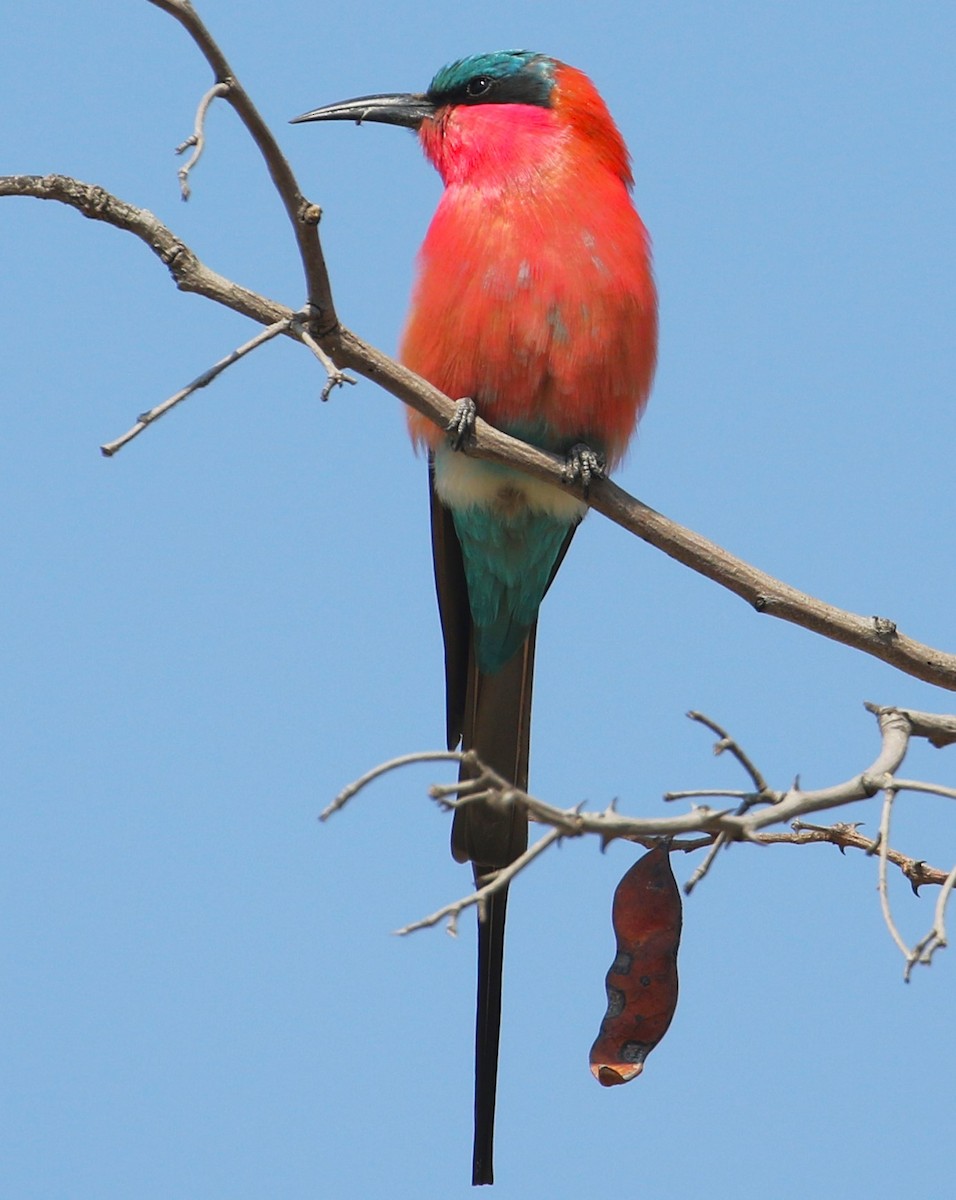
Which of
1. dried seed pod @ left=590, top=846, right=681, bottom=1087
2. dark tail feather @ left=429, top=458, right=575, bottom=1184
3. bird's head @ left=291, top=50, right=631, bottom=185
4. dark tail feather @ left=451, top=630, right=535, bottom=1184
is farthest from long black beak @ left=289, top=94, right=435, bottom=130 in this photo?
dried seed pod @ left=590, top=846, right=681, bottom=1087

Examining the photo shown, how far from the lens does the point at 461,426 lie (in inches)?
119

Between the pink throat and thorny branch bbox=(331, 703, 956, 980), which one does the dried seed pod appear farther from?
the pink throat

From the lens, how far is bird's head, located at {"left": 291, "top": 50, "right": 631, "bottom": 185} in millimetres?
3703

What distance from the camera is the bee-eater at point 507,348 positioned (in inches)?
133

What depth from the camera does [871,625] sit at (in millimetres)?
2713

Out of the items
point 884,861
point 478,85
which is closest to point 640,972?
point 884,861

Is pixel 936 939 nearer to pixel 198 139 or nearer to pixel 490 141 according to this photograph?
pixel 198 139

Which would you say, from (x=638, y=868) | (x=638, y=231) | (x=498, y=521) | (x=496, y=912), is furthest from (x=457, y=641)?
(x=638, y=868)

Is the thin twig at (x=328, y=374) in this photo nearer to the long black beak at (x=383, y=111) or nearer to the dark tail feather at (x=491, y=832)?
the dark tail feather at (x=491, y=832)

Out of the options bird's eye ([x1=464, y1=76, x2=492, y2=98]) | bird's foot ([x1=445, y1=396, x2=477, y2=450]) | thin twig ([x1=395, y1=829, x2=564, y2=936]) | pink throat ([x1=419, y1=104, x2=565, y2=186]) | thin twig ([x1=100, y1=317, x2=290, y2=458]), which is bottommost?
thin twig ([x1=395, y1=829, x2=564, y2=936])

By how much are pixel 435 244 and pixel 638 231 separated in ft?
1.72

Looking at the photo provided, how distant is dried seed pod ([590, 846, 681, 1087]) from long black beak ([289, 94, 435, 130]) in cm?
222

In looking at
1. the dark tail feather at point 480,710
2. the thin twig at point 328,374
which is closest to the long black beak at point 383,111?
the dark tail feather at point 480,710

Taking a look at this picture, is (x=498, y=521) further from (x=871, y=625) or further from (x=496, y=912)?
(x=871, y=625)
